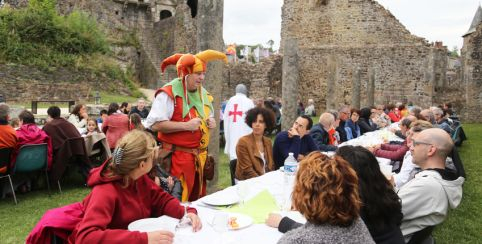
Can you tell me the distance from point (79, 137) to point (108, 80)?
16890 millimetres

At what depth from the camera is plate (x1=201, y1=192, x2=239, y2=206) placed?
3117 mm

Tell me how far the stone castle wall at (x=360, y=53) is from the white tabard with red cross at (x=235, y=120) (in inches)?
527

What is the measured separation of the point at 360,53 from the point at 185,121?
21360mm

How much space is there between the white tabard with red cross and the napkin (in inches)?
159

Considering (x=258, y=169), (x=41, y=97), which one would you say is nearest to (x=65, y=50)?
(x=41, y=97)

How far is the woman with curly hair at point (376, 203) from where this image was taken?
238 centimetres

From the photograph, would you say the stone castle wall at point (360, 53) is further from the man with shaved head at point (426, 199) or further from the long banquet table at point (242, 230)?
the man with shaved head at point (426, 199)

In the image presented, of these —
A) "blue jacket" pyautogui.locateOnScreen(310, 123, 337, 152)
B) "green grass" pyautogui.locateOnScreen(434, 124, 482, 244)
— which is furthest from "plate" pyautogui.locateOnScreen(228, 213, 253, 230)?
"blue jacket" pyautogui.locateOnScreen(310, 123, 337, 152)

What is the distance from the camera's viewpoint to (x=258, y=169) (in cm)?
470

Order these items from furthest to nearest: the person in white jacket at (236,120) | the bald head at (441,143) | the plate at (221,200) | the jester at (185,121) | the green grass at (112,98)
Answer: the green grass at (112,98)
the person in white jacket at (236,120)
the jester at (185,121)
the bald head at (441,143)
the plate at (221,200)

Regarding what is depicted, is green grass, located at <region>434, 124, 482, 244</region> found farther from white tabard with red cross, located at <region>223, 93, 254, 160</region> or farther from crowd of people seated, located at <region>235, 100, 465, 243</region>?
white tabard with red cross, located at <region>223, 93, 254, 160</region>

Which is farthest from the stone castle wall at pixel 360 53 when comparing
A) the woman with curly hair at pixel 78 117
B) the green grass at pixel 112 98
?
the woman with curly hair at pixel 78 117

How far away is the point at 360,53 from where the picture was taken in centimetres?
2377

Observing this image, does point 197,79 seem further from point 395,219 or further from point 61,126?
point 61,126
